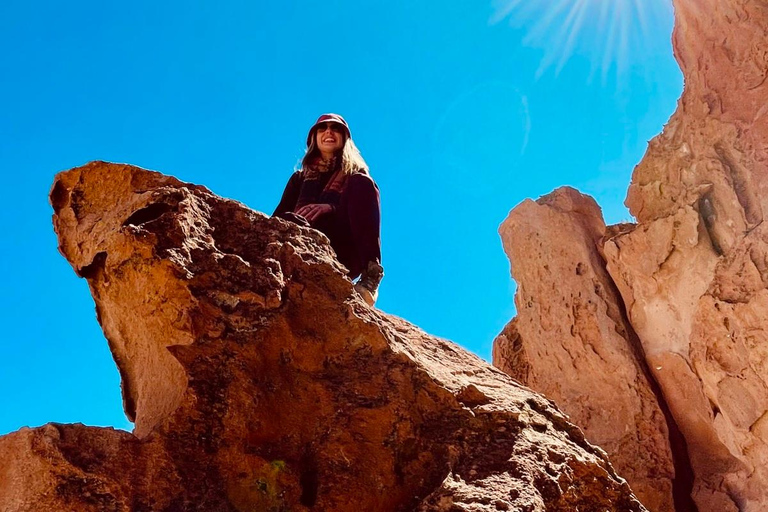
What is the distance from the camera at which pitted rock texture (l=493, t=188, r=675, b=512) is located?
6449mm

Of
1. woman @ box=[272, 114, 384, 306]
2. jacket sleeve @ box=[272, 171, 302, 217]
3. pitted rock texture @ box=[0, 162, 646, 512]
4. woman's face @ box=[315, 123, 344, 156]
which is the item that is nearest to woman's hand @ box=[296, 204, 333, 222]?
woman @ box=[272, 114, 384, 306]

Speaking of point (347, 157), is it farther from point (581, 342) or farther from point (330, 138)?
point (581, 342)

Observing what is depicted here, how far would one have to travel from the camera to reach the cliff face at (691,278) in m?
5.91

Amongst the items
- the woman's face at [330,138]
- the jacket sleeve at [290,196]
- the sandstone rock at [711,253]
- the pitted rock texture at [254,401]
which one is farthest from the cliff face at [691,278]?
the jacket sleeve at [290,196]

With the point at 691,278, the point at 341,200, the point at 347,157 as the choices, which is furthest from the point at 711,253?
the point at 341,200

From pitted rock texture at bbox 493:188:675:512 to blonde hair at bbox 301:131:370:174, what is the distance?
381cm

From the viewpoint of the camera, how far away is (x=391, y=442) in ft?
8.69

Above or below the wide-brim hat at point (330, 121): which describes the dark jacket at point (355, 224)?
below

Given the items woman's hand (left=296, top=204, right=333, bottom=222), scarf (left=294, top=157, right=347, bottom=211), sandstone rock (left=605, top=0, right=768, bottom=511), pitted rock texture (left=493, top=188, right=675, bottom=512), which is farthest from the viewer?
pitted rock texture (left=493, top=188, right=675, bottom=512)

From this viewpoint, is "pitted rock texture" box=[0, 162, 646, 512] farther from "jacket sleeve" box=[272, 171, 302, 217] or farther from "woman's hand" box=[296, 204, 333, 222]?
"jacket sleeve" box=[272, 171, 302, 217]

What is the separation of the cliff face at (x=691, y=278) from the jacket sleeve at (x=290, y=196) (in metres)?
3.84

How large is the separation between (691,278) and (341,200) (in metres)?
4.14

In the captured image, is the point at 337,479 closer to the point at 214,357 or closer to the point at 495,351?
the point at 214,357

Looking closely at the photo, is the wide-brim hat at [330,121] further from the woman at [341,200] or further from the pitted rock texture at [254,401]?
the pitted rock texture at [254,401]
